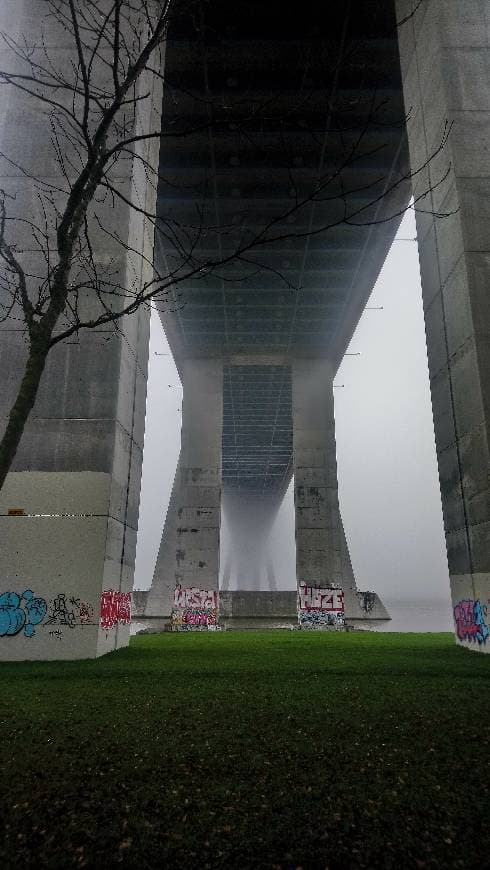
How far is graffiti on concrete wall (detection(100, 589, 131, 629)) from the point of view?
12445mm

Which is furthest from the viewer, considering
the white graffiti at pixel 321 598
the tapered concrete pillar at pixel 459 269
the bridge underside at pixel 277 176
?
the white graffiti at pixel 321 598

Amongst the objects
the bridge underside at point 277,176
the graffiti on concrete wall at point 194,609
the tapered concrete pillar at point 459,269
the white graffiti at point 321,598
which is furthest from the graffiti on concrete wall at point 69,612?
the white graffiti at point 321,598

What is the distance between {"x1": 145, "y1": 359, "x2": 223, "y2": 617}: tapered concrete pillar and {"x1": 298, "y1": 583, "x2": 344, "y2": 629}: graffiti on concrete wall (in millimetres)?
5999

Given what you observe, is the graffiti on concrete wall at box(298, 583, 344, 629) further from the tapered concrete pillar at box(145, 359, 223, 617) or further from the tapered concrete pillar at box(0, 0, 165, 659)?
the tapered concrete pillar at box(0, 0, 165, 659)

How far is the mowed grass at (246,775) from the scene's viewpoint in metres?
3.23

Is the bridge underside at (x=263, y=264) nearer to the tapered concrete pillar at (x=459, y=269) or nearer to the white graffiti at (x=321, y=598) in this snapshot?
the tapered concrete pillar at (x=459, y=269)

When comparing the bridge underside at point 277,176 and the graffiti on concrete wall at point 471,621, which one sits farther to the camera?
the bridge underside at point 277,176

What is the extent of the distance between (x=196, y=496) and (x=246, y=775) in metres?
32.9

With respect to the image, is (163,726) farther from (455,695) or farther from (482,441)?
Result: (482,441)

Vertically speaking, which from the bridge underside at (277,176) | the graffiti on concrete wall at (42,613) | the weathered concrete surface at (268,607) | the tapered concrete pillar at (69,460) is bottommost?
the weathered concrete surface at (268,607)

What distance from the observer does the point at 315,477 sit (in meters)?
38.9

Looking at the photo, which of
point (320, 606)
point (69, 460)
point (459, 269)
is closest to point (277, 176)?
point (459, 269)

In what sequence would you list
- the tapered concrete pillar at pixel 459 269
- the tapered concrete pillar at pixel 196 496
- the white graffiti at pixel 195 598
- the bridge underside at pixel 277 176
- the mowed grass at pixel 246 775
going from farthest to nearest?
the tapered concrete pillar at pixel 196 496
the white graffiti at pixel 195 598
the bridge underside at pixel 277 176
the tapered concrete pillar at pixel 459 269
the mowed grass at pixel 246 775

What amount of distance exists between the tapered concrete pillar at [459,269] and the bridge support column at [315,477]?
22616 mm
